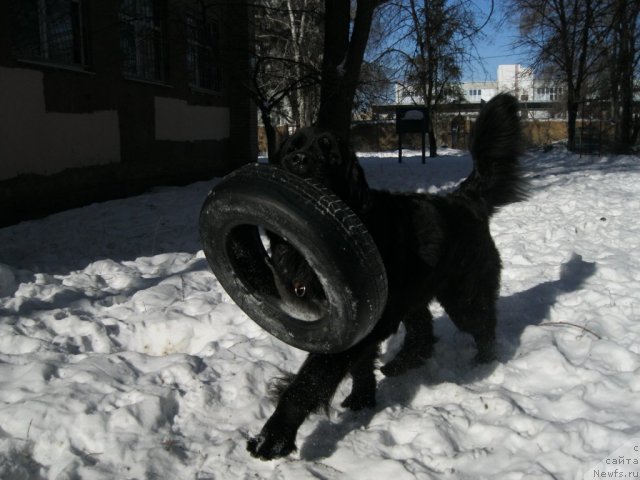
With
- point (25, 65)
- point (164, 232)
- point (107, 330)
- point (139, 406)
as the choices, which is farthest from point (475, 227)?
point (25, 65)

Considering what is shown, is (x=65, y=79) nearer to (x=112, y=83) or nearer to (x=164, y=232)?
(x=112, y=83)

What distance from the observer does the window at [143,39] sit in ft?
32.5

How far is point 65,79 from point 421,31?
943 cm

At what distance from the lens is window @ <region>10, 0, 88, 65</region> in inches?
295

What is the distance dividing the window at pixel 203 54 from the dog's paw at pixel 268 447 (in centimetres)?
965

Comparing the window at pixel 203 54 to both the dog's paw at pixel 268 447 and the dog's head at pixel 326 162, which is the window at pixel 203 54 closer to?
the dog's head at pixel 326 162

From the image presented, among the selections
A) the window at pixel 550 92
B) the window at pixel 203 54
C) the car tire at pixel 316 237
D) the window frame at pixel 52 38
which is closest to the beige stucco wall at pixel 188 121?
the window at pixel 203 54

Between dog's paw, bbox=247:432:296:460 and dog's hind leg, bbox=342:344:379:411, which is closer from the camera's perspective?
dog's paw, bbox=247:432:296:460

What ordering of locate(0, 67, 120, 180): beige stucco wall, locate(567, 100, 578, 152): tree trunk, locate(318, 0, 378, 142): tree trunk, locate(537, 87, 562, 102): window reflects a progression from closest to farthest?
locate(0, 67, 120, 180): beige stucco wall, locate(318, 0, 378, 142): tree trunk, locate(567, 100, 578, 152): tree trunk, locate(537, 87, 562, 102): window

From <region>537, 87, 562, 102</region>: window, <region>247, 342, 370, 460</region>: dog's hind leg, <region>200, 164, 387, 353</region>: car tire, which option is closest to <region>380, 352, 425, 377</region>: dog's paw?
<region>247, 342, 370, 460</region>: dog's hind leg

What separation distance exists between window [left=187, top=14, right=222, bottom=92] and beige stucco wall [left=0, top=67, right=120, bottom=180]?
313 cm

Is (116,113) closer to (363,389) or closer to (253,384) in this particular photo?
(253,384)

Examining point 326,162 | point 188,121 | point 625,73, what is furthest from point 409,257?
point 625,73

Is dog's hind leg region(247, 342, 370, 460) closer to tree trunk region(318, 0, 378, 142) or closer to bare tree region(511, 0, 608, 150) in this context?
tree trunk region(318, 0, 378, 142)
